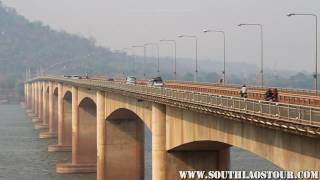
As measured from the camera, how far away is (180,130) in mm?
44969

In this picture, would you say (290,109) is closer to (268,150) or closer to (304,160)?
(304,160)

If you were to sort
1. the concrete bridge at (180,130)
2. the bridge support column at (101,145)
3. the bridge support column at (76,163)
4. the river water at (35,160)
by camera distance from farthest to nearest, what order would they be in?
the bridge support column at (76,163), the river water at (35,160), the bridge support column at (101,145), the concrete bridge at (180,130)

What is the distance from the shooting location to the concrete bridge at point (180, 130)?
2805cm

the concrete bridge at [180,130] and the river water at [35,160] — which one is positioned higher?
the concrete bridge at [180,130]

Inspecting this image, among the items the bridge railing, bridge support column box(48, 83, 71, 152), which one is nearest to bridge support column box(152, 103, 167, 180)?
the bridge railing

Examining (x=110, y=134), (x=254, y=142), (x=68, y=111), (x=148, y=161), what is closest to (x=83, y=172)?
(x=148, y=161)

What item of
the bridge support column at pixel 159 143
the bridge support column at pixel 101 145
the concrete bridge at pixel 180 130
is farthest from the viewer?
the bridge support column at pixel 101 145

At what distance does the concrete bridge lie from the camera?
92.0ft

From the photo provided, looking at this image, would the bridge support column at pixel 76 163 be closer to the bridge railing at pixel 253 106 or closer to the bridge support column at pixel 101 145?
the bridge support column at pixel 101 145

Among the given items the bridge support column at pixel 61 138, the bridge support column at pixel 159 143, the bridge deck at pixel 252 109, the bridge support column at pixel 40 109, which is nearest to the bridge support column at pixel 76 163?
the bridge support column at pixel 61 138

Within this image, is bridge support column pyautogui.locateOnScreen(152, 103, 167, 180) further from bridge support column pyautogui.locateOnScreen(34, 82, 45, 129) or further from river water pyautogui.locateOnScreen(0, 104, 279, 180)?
bridge support column pyautogui.locateOnScreen(34, 82, 45, 129)

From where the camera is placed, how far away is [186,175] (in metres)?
47.6

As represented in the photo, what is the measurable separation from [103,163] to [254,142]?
133 ft

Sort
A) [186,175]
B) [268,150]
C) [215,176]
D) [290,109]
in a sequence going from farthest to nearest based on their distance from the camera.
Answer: [186,175]
[215,176]
[268,150]
[290,109]
